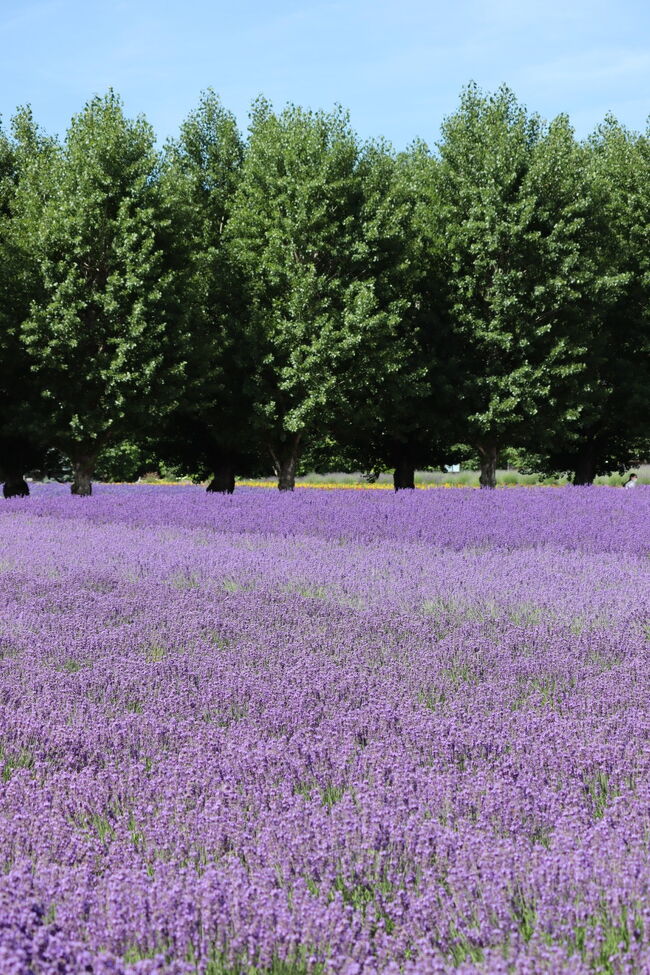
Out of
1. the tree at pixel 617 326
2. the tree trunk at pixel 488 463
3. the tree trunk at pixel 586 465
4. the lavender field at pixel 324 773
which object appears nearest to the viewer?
the lavender field at pixel 324 773

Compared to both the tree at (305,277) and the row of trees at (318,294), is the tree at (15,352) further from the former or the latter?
the tree at (305,277)

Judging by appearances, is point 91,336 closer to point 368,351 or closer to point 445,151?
point 368,351

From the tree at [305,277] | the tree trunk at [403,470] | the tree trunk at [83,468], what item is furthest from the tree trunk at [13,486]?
the tree trunk at [403,470]

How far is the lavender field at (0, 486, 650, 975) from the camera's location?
8.49ft

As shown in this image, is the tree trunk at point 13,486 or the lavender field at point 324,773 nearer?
the lavender field at point 324,773

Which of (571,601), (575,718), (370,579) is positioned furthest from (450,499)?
(575,718)

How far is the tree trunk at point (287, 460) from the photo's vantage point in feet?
92.7

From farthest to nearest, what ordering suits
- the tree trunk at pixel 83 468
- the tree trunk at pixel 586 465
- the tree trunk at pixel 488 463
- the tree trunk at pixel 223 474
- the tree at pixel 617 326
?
the tree trunk at pixel 586 465, the tree trunk at pixel 223 474, the tree trunk at pixel 488 463, the tree at pixel 617 326, the tree trunk at pixel 83 468

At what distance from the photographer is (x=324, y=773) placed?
383 cm

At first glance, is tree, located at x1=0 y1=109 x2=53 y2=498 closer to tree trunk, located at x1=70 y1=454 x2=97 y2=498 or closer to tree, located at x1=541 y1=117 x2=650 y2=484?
tree trunk, located at x1=70 y1=454 x2=97 y2=498

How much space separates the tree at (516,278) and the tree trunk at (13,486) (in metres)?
12.7

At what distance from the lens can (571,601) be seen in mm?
7328

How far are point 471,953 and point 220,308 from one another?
27.2 metres

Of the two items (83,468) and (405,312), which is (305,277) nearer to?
(405,312)
